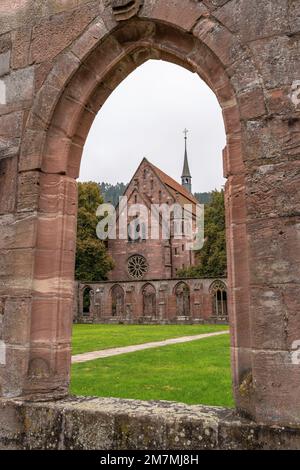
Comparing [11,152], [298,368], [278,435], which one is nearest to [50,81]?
[11,152]

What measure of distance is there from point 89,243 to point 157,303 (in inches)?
410

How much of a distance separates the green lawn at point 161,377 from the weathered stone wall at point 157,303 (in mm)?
16763

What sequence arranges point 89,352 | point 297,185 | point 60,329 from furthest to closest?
point 89,352, point 60,329, point 297,185

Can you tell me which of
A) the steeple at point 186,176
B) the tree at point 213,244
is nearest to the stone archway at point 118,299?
the tree at point 213,244

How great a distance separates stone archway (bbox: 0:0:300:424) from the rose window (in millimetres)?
36711

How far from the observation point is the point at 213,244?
3362 centimetres

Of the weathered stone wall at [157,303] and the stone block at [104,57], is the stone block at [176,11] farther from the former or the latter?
the weathered stone wall at [157,303]

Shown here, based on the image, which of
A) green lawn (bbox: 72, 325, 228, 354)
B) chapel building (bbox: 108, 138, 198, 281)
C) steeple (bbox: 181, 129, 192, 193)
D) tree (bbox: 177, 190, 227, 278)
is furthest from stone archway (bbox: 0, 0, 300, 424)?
steeple (bbox: 181, 129, 192, 193)

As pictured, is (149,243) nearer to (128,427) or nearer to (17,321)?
(17,321)

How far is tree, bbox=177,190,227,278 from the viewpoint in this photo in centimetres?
3266

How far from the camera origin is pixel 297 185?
239cm

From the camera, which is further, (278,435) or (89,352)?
(89,352)

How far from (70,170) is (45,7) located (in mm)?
1459

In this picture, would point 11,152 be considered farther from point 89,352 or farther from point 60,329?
point 89,352
